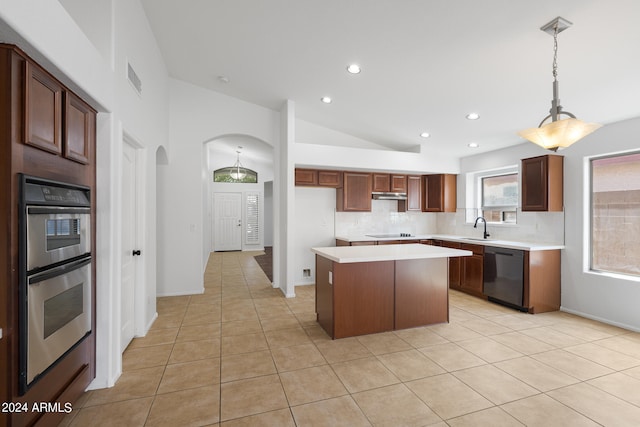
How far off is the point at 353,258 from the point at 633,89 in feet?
10.1

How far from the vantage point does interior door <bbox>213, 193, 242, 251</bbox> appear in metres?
9.93

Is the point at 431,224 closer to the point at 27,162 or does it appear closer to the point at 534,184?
the point at 534,184

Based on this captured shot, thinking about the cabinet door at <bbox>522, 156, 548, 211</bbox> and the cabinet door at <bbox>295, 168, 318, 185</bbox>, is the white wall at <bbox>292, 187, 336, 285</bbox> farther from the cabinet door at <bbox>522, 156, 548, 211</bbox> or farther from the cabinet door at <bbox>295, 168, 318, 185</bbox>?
the cabinet door at <bbox>522, 156, 548, 211</bbox>

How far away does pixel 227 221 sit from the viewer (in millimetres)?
10031

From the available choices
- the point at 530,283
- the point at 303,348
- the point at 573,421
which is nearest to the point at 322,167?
the point at 303,348

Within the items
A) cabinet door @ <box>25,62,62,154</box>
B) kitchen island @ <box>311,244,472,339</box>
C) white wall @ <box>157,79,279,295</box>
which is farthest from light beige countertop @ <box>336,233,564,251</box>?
cabinet door @ <box>25,62,62,154</box>

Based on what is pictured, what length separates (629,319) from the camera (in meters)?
3.39

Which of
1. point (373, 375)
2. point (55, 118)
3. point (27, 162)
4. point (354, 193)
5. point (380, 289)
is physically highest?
point (55, 118)

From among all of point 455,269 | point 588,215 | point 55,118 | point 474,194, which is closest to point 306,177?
point 455,269

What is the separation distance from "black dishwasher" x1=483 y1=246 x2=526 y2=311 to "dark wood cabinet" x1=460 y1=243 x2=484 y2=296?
9 centimetres

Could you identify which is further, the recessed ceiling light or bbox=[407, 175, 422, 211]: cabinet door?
bbox=[407, 175, 422, 211]: cabinet door

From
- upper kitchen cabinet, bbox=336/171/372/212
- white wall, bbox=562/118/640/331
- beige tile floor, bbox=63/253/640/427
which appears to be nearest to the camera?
beige tile floor, bbox=63/253/640/427

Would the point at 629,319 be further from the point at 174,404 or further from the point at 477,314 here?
the point at 174,404

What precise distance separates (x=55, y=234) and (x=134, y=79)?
6.01 ft
